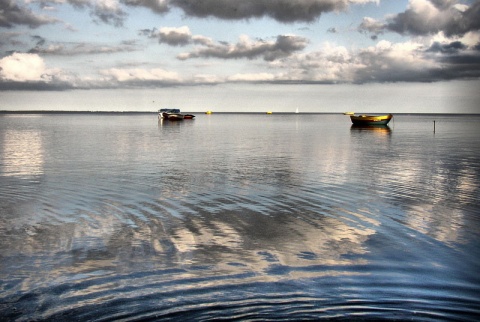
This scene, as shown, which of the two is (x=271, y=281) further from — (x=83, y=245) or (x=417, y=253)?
(x=83, y=245)

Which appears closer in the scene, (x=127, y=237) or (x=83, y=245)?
(x=83, y=245)

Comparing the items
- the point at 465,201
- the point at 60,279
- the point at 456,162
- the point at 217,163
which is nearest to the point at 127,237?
the point at 60,279

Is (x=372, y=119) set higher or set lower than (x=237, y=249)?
higher

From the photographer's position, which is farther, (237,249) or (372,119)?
(372,119)

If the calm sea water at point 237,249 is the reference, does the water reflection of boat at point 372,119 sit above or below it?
above

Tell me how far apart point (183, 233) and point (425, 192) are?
11.3m

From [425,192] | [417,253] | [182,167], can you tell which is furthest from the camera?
[182,167]

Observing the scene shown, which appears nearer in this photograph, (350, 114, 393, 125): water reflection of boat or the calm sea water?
the calm sea water

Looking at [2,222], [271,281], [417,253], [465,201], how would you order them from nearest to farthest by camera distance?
[271,281] → [417,253] → [2,222] → [465,201]

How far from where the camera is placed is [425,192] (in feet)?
60.4

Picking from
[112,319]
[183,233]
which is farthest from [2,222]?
[112,319]

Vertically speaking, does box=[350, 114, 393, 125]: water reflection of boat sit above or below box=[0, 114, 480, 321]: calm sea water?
above

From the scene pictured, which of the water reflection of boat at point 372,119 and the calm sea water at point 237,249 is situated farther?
the water reflection of boat at point 372,119

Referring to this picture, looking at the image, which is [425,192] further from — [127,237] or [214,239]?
[127,237]
